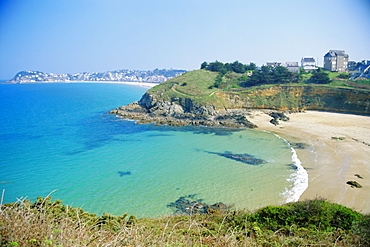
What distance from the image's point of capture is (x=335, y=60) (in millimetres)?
64125

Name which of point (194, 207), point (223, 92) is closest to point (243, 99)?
point (223, 92)

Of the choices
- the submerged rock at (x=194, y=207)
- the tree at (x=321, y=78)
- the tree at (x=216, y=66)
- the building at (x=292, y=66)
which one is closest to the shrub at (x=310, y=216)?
the submerged rock at (x=194, y=207)

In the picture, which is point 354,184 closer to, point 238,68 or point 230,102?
point 230,102

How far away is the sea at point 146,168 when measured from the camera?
52.3ft

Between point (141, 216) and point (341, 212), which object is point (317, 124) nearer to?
point (341, 212)

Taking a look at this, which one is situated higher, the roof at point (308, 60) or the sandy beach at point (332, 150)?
the roof at point (308, 60)

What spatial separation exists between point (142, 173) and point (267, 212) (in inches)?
442

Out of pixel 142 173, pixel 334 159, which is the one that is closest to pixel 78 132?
pixel 142 173

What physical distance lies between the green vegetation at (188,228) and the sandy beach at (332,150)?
5.10 metres

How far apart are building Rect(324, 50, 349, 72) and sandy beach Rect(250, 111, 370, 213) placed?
29.8 meters

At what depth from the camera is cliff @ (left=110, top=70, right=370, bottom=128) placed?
40547mm

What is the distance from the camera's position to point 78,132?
33.7 metres

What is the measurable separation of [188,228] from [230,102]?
1624 inches

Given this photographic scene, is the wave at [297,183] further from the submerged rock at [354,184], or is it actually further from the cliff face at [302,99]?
the cliff face at [302,99]
